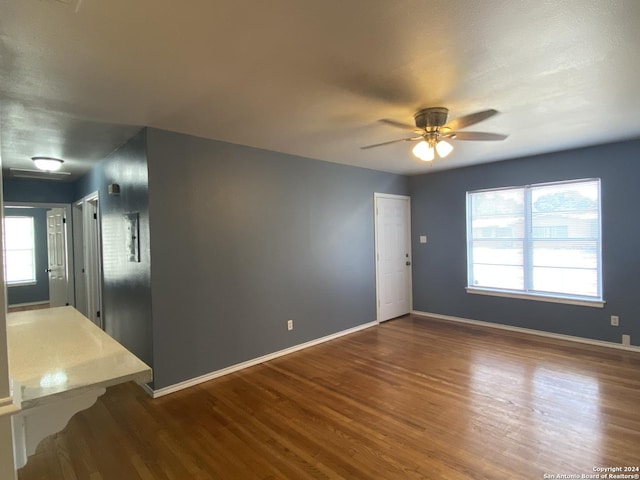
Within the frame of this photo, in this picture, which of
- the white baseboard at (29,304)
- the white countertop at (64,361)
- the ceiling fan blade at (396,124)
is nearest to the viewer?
the white countertop at (64,361)

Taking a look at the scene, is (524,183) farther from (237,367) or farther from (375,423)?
(237,367)

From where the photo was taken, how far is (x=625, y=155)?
386 cm

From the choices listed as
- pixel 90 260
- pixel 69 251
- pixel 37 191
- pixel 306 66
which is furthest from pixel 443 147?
pixel 37 191

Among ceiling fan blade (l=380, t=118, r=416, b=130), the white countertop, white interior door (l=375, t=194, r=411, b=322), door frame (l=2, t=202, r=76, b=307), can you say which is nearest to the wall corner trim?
the white countertop

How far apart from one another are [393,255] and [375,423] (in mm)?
3348

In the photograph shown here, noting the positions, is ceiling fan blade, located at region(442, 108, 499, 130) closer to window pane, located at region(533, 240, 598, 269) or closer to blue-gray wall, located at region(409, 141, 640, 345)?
blue-gray wall, located at region(409, 141, 640, 345)

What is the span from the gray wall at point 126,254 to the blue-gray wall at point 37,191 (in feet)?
5.89

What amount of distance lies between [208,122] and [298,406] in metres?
2.53

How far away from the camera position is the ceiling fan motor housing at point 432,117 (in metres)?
2.67

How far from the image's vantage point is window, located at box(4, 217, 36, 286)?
278 inches

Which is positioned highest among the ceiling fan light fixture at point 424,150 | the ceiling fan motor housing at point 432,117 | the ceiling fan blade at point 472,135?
the ceiling fan motor housing at point 432,117

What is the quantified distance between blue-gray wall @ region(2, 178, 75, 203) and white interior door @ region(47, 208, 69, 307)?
24cm

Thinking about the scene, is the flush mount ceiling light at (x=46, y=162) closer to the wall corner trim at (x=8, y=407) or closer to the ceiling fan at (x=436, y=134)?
the wall corner trim at (x=8, y=407)

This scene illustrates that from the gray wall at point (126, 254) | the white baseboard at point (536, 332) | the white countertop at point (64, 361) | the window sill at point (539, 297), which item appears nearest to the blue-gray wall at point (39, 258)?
the gray wall at point (126, 254)
